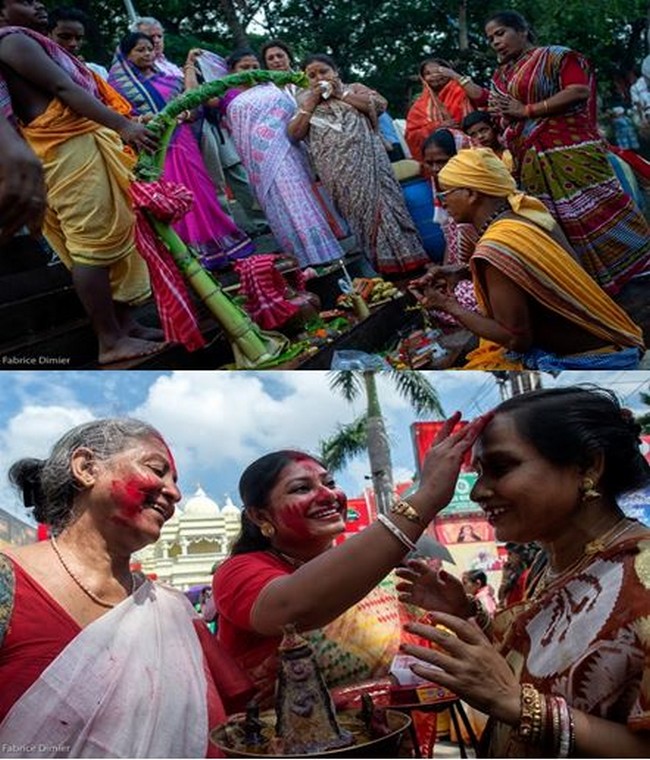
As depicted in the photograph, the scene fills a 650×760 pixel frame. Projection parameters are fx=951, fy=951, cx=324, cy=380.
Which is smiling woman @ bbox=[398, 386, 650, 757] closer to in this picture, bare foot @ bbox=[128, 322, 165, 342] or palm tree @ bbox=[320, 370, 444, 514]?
palm tree @ bbox=[320, 370, 444, 514]

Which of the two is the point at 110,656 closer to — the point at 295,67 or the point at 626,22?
the point at 295,67

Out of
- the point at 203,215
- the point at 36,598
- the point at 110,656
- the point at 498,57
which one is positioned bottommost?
the point at 110,656

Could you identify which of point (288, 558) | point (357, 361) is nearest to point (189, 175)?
point (357, 361)

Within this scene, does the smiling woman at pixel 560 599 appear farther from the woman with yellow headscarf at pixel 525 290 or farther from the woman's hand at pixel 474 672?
the woman with yellow headscarf at pixel 525 290

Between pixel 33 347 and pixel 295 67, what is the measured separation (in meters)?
1.21

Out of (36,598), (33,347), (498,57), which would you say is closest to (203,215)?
(33,347)

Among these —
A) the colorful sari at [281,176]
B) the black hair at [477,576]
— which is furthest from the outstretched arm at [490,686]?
the colorful sari at [281,176]

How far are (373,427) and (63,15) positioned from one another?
1.39 meters

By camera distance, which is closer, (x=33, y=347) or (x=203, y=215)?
(x=33, y=347)

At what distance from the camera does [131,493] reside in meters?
1.51

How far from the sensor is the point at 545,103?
9.36ft

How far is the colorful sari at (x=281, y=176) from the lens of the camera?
2805mm

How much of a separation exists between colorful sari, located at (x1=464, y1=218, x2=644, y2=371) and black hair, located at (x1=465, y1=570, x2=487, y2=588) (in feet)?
1.91

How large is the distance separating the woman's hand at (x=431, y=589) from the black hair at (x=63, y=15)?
167 centimetres
